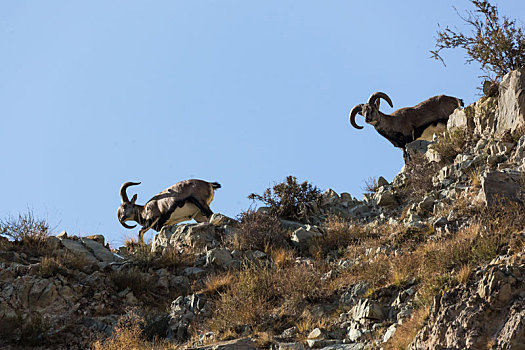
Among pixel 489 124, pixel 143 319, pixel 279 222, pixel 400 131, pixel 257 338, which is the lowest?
pixel 257 338

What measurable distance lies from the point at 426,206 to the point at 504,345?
8082 mm

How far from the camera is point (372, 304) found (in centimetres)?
1088

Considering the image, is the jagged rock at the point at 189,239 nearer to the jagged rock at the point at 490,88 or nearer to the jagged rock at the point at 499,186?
the jagged rock at the point at 499,186

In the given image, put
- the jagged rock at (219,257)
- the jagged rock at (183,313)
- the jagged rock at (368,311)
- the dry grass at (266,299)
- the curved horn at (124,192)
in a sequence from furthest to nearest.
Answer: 1. the curved horn at (124,192)
2. the jagged rock at (219,257)
3. the jagged rock at (183,313)
4. the dry grass at (266,299)
5. the jagged rock at (368,311)

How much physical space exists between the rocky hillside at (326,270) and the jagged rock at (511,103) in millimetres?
35

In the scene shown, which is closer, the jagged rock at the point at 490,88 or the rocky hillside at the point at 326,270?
the rocky hillside at the point at 326,270

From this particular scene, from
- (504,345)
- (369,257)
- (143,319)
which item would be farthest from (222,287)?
(504,345)

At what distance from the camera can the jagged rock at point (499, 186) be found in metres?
13.6

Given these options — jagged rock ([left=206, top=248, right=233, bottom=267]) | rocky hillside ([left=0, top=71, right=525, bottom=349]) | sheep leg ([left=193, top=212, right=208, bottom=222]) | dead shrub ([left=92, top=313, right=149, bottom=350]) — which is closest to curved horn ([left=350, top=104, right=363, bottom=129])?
rocky hillside ([left=0, top=71, right=525, bottom=349])

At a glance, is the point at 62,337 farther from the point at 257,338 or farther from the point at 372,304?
the point at 372,304

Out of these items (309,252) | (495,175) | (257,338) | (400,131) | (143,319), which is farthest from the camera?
(400,131)

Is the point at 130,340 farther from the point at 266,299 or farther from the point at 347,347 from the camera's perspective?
the point at 347,347

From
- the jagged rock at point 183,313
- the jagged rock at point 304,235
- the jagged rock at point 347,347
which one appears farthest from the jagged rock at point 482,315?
the jagged rock at point 304,235

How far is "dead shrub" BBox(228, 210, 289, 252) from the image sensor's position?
16.5 meters
